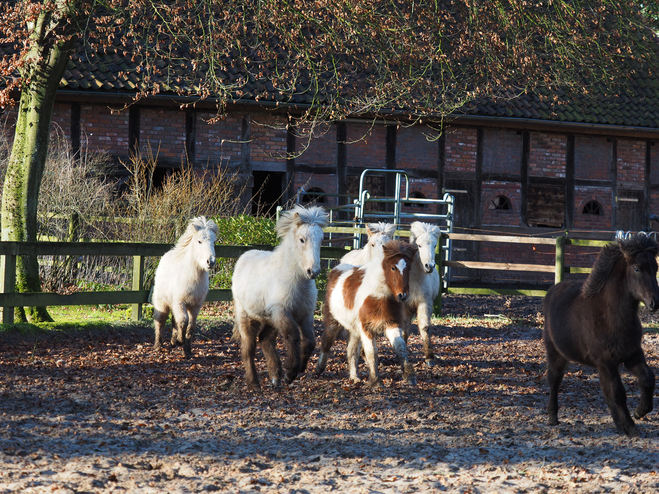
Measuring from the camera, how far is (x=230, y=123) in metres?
18.0

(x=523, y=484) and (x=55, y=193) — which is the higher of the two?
(x=55, y=193)

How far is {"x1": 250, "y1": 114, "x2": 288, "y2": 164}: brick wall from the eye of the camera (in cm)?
1825

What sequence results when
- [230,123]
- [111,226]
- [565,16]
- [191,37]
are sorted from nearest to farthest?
1. [191,37]
2. [565,16]
3. [111,226]
4. [230,123]

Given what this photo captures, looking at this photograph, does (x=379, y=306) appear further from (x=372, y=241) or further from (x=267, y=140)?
(x=267, y=140)

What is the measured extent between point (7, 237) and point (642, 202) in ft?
57.1

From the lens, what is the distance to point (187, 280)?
8992mm

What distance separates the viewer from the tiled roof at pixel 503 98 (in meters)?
16.2

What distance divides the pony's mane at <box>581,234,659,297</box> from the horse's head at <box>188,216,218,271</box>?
4.37 m

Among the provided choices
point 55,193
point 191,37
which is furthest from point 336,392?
point 55,193

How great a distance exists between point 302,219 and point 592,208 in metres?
16.4

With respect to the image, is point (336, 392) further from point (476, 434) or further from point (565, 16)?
point (565, 16)

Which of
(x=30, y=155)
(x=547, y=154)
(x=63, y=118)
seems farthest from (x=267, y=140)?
(x=30, y=155)

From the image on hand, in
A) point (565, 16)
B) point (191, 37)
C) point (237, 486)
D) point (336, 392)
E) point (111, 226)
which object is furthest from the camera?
point (111, 226)

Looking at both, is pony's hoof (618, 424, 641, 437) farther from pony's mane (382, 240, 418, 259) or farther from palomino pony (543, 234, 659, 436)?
pony's mane (382, 240, 418, 259)
